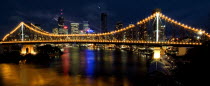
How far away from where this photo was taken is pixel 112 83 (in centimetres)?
2661

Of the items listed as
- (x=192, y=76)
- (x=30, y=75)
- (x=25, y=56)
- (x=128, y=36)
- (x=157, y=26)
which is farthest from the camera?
(x=25, y=56)

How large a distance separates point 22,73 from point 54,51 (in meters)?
33.2

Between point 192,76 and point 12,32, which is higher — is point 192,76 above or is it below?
below

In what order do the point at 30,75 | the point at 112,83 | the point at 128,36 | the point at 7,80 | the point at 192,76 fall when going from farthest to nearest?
the point at 128,36, the point at 30,75, the point at 7,80, the point at 112,83, the point at 192,76

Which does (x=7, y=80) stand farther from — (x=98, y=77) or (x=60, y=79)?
(x=98, y=77)

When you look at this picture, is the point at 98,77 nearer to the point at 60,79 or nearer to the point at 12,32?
the point at 60,79

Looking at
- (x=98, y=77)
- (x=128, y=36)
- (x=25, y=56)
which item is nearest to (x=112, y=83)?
(x=98, y=77)

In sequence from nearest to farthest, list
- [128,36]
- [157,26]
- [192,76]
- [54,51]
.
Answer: [192,76] < [157,26] < [128,36] < [54,51]

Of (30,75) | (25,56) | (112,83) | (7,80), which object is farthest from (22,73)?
(25,56)

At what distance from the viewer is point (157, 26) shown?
144 feet

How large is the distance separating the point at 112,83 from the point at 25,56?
103ft

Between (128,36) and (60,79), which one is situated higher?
(128,36)

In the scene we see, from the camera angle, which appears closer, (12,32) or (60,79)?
(60,79)

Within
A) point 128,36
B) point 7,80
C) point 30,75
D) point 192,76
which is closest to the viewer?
point 192,76
